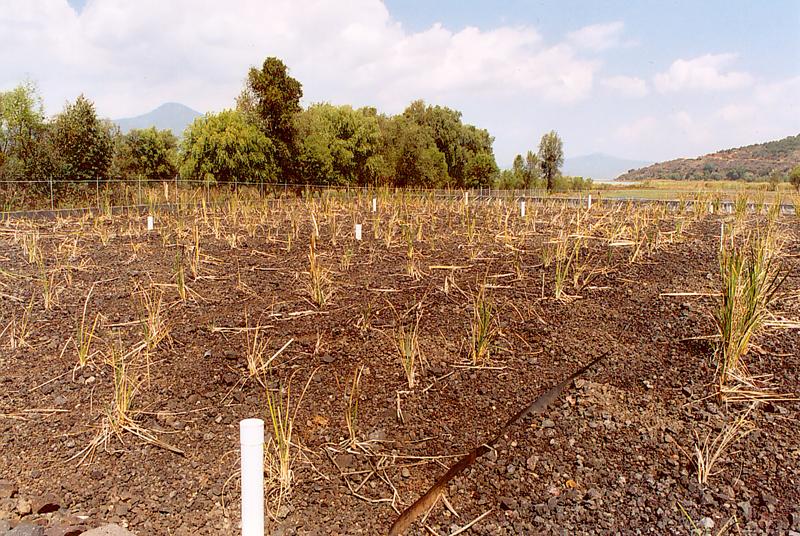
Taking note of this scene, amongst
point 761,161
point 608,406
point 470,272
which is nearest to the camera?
point 608,406

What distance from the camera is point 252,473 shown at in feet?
4.99

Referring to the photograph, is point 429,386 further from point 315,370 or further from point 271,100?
point 271,100

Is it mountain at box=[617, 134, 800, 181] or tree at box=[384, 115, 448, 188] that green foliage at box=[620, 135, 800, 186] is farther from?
tree at box=[384, 115, 448, 188]

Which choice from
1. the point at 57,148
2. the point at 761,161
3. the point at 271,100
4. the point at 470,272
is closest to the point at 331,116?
the point at 271,100

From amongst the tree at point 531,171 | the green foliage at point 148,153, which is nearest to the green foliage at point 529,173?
the tree at point 531,171

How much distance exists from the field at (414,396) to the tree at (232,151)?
1587 cm

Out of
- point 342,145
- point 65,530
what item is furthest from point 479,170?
point 65,530

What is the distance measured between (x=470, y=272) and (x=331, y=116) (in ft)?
91.5

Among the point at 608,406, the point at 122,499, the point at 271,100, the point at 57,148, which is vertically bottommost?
the point at 122,499

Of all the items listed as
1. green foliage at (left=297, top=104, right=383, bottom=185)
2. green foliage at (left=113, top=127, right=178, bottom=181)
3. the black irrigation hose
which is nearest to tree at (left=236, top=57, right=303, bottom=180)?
green foliage at (left=297, top=104, right=383, bottom=185)

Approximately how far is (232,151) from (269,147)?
138 centimetres

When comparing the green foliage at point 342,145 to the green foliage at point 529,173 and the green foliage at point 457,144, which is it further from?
the green foliage at point 529,173

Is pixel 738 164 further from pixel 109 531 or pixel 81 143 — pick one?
pixel 109 531

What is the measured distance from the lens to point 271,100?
2034cm
